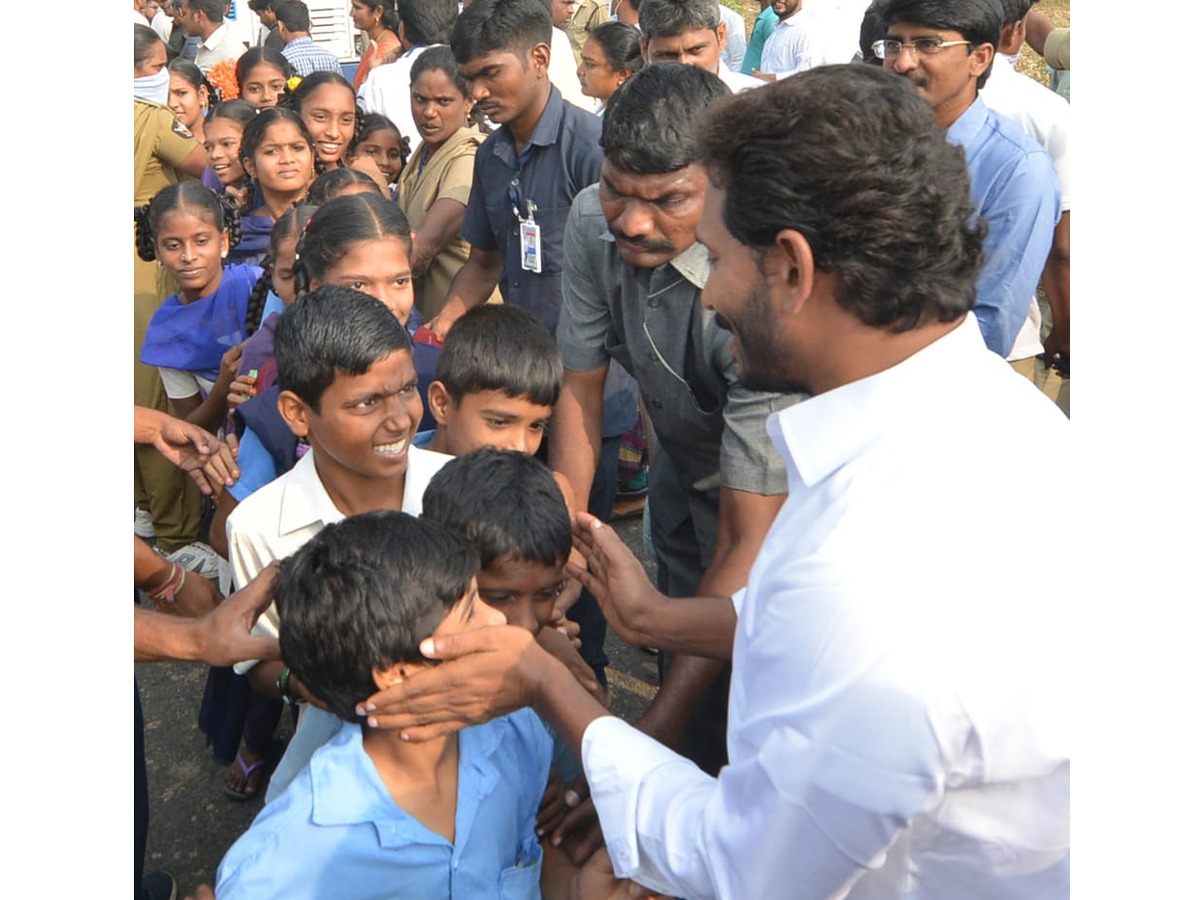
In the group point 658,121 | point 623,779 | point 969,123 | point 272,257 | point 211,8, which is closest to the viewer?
point 623,779

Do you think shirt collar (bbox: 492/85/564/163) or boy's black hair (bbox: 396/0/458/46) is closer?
shirt collar (bbox: 492/85/564/163)

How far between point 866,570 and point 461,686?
2.58 ft

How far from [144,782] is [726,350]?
1.63 m

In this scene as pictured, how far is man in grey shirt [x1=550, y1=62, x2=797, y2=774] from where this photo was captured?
2377 millimetres

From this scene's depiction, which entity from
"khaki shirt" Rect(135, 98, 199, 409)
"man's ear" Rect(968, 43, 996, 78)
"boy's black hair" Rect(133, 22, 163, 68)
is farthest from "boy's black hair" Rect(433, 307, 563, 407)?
"boy's black hair" Rect(133, 22, 163, 68)

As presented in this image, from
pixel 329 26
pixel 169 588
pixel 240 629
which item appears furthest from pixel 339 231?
pixel 329 26

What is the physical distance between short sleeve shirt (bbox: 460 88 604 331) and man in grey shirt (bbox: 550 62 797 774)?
1.18 metres

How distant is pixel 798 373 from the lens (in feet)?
4.99

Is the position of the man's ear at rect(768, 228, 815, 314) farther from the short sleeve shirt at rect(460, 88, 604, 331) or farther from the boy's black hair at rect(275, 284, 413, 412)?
the short sleeve shirt at rect(460, 88, 604, 331)

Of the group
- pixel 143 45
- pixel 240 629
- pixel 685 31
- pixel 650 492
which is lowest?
pixel 143 45

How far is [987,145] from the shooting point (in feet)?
10.9

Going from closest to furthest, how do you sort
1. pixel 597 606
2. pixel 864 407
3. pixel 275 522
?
pixel 864 407
pixel 275 522
pixel 597 606

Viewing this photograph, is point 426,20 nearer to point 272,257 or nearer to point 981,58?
point 272,257

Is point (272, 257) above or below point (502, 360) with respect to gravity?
below
